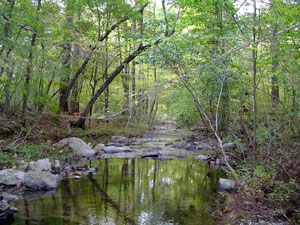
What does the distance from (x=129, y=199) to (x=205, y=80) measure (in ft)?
16.0

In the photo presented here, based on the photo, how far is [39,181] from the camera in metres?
5.88

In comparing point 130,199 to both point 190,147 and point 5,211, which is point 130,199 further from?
point 190,147

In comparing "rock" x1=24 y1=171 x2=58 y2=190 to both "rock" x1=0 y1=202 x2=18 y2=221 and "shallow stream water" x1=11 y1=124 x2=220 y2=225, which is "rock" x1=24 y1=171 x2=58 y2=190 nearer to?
"shallow stream water" x1=11 y1=124 x2=220 y2=225

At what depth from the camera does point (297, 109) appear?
18.8ft

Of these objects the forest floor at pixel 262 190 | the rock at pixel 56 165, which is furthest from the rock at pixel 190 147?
the forest floor at pixel 262 190

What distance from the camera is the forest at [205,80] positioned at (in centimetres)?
420

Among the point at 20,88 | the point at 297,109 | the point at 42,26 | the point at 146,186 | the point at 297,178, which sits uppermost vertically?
the point at 42,26

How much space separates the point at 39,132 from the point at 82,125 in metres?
3.26


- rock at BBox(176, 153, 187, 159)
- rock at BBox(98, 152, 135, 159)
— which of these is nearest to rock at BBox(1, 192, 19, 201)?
rock at BBox(98, 152, 135, 159)

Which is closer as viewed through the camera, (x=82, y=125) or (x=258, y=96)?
(x=258, y=96)

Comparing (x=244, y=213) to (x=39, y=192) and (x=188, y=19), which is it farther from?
(x=188, y=19)

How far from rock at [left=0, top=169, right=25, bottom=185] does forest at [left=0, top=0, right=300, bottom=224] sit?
0.69m

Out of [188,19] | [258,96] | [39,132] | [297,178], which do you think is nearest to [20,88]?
[39,132]

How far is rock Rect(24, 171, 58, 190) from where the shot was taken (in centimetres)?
586
